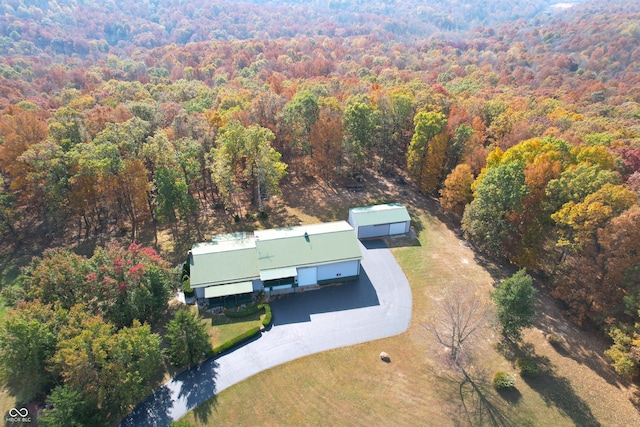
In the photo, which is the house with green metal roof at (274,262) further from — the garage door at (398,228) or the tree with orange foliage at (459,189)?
the tree with orange foliage at (459,189)

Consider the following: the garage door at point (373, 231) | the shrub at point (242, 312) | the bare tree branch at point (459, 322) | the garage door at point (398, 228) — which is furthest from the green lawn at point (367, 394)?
the garage door at point (398, 228)

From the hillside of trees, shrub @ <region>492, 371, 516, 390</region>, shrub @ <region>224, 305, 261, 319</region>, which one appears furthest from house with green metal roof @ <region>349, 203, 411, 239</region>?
shrub @ <region>492, 371, 516, 390</region>

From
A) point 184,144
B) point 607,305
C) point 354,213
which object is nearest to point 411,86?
point 354,213

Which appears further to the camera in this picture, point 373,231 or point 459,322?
point 373,231

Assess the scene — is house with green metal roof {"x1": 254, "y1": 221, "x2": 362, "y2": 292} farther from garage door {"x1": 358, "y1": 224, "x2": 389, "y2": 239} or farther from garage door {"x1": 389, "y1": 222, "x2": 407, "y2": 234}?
garage door {"x1": 389, "y1": 222, "x2": 407, "y2": 234}

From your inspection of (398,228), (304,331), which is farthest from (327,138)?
(304,331)

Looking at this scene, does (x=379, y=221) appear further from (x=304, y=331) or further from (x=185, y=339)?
(x=185, y=339)
